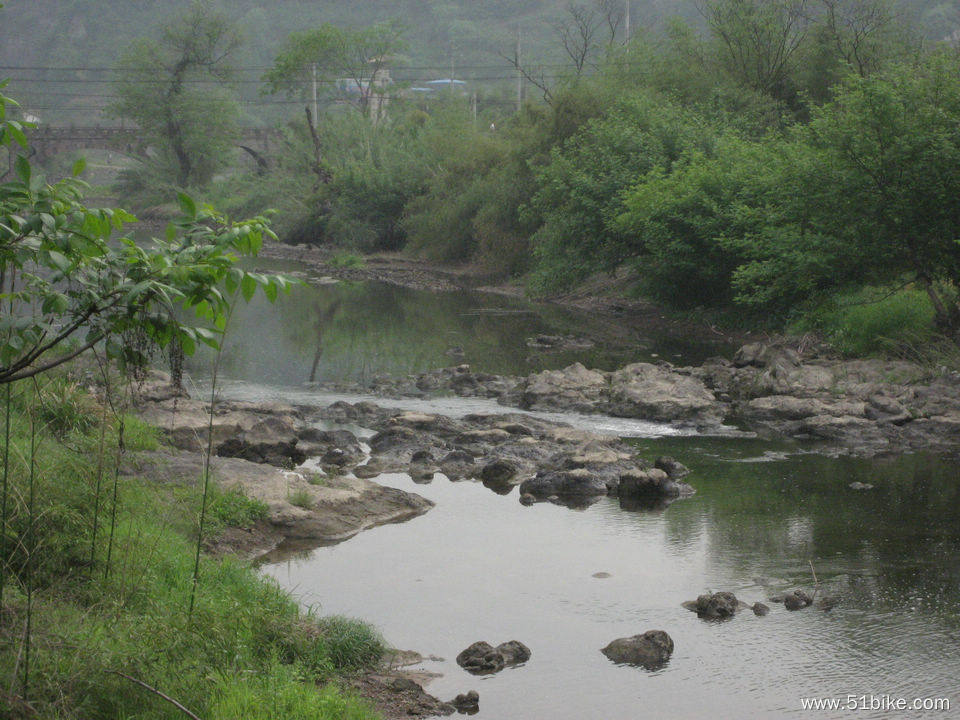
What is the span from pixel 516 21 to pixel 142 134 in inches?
2267

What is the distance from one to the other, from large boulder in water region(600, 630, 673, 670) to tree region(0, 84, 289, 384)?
4.66 m

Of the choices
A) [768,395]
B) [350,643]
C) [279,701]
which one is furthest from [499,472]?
[279,701]

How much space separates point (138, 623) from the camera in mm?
6887

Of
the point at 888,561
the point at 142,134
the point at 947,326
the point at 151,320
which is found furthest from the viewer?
the point at 142,134

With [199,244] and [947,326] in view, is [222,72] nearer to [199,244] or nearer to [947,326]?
[947,326]

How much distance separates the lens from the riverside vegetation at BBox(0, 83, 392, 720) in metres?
4.89

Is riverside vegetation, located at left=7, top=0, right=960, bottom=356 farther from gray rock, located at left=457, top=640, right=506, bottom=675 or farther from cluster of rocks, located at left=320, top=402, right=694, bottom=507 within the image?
gray rock, located at left=457, top=640, right=506, bottom=675

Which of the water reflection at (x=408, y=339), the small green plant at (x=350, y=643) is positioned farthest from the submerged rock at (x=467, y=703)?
the water reflection at (x=408, y=339)

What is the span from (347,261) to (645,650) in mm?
37444

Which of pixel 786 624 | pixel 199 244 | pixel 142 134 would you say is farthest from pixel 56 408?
pixel 142 134

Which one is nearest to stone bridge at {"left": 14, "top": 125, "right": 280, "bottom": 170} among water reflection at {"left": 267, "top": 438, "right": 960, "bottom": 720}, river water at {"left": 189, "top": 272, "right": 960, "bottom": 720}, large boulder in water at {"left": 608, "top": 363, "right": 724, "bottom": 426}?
large boulder in water at {"left": 608, "top": 363, "right": 724, "bottom": 426}

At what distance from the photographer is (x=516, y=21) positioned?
11762 centimetres

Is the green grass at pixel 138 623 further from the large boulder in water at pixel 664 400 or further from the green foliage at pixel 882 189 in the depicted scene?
the green foliage at pixel 882 189

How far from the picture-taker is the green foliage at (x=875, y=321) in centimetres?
2047
